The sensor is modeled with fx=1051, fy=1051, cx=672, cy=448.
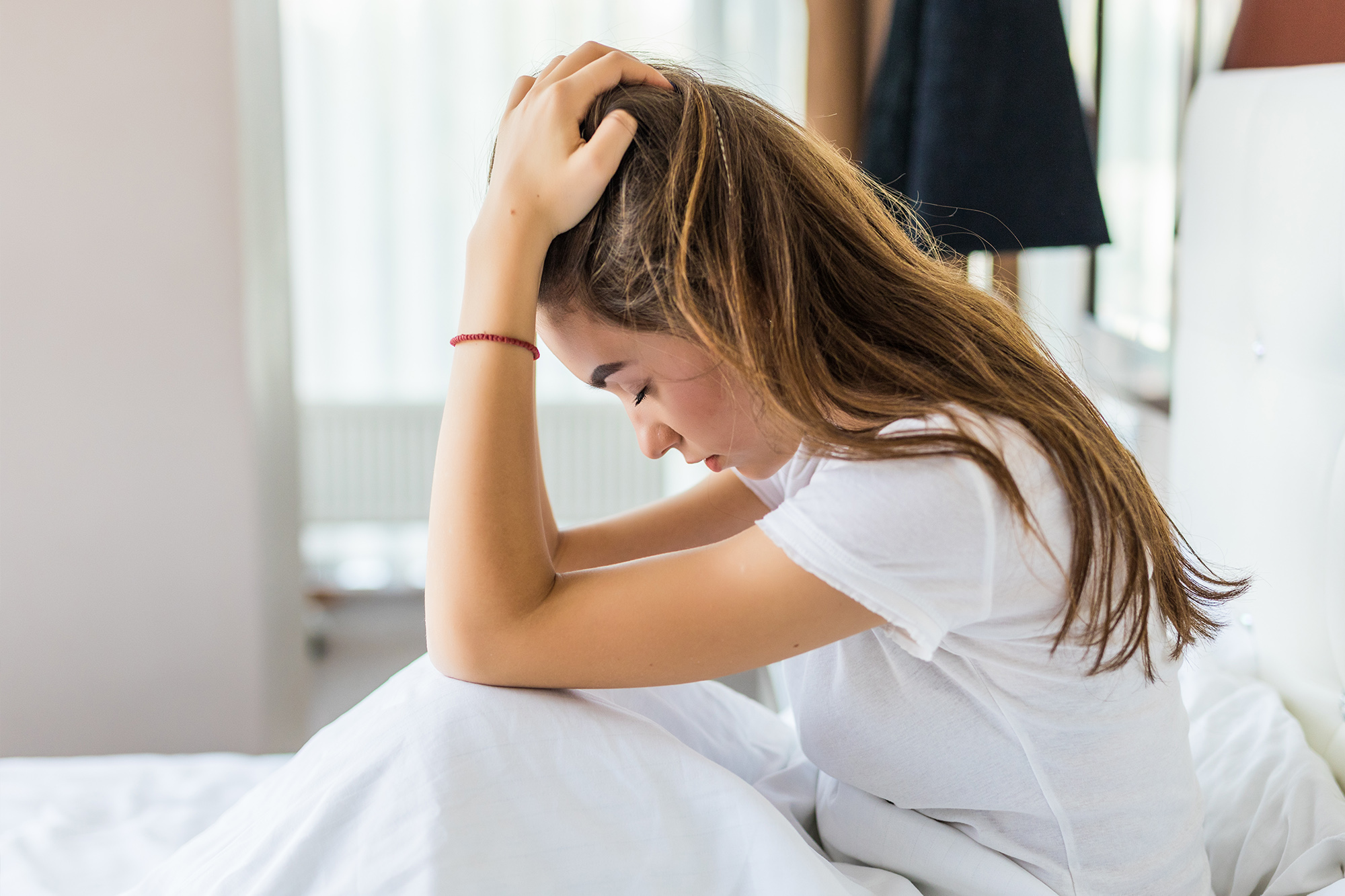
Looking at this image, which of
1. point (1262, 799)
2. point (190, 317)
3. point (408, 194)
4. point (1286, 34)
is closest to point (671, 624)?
point (1262, 799)

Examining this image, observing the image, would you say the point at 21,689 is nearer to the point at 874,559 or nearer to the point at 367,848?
the point at 367,848

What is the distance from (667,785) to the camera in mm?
719

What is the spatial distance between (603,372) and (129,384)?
1.43m

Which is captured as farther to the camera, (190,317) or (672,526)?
(190,317)

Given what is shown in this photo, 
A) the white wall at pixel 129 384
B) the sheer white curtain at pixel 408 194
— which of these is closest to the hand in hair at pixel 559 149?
the white wall at pixel 129 384

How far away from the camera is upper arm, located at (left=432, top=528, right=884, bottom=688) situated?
0.68m

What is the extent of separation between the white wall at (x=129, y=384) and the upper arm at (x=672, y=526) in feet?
3.68

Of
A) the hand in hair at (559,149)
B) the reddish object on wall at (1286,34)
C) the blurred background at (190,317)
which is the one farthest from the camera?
the blurred background at (190,317)

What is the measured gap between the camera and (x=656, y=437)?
82 centimetres

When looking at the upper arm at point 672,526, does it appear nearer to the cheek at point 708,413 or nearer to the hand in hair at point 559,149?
the cheek at point 708,413

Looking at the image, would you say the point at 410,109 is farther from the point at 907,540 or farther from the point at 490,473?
the point at 907,540

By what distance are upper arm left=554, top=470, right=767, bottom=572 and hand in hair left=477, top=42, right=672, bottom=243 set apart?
1.27 feet

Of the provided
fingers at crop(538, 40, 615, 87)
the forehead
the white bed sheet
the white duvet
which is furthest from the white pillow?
the white bed sheet

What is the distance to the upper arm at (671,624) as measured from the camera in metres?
0.68
